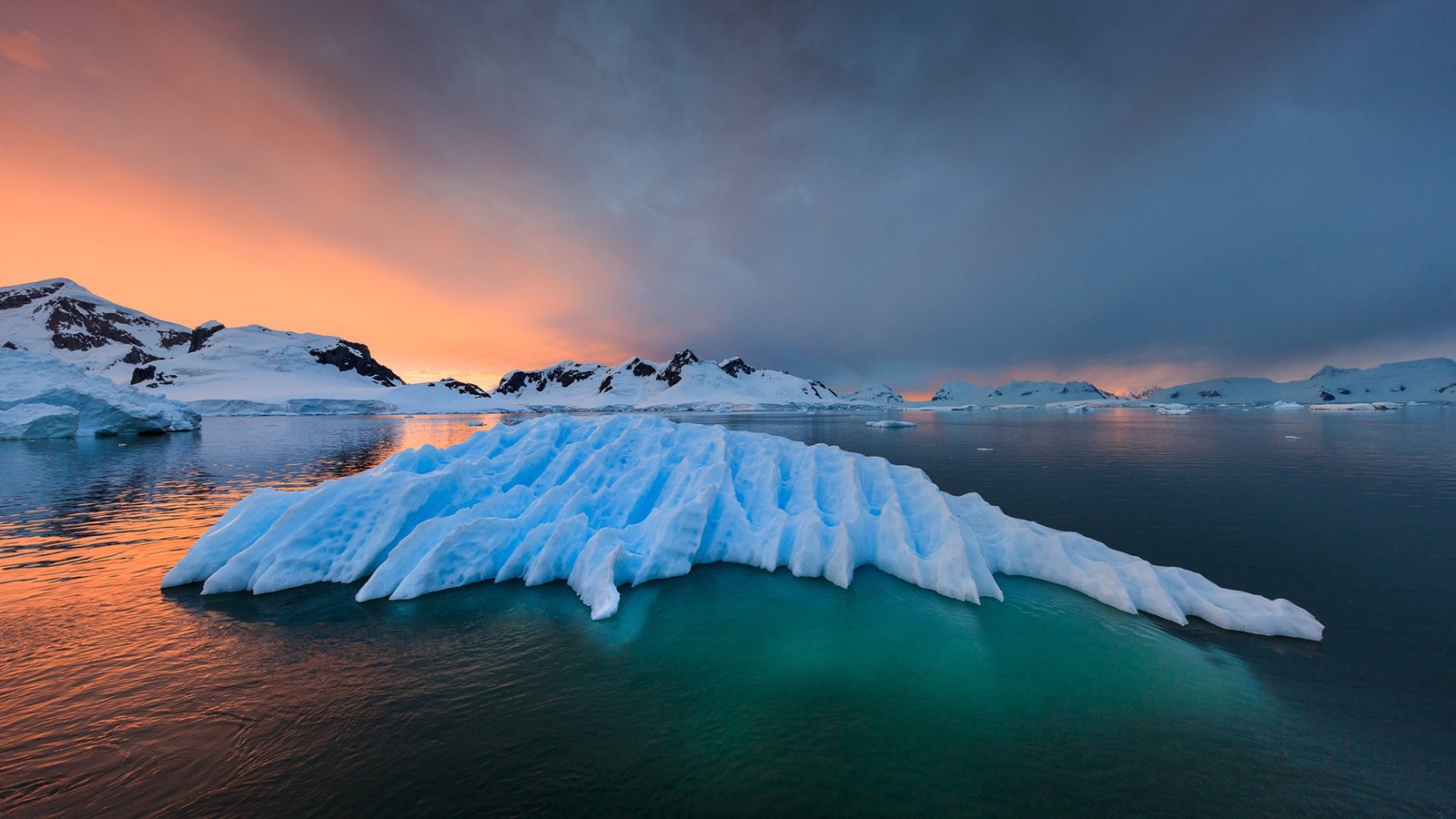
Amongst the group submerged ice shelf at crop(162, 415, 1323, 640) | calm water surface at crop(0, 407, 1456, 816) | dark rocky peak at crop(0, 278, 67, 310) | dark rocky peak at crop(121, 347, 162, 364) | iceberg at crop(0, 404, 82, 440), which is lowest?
calm water surface at crop(0, 407, 1456, 816)

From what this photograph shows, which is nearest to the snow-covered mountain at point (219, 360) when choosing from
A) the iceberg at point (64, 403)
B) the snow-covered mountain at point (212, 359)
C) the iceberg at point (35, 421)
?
the snow-covered mountain at point (212, 359)

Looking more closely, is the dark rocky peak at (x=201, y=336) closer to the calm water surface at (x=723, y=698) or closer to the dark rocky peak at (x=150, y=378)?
the dark rocky peak at (x=150, y=378)

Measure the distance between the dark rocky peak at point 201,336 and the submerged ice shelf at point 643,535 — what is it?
21068 centimetres

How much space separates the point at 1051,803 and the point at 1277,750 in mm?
3041

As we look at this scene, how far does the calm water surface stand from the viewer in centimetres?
454

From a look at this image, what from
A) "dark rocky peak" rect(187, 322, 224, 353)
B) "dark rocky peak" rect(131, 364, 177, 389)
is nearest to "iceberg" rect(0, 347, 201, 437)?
"dark rocky peak" rect(131, 364, 177, 389)

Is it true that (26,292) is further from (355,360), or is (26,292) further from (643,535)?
(643,535)

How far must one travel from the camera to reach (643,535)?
36.1 ft

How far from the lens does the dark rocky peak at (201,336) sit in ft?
497

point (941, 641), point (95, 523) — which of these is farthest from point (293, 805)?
point (95, 523)

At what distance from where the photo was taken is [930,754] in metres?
5.03

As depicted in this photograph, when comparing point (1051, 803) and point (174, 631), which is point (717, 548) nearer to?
point (1051, 803)

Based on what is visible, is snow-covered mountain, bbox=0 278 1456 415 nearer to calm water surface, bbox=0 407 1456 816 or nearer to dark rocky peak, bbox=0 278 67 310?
dark rocky peak, bbox=0 278 67 310

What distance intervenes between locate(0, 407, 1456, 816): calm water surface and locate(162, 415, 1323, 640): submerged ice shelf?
491 millimetres
